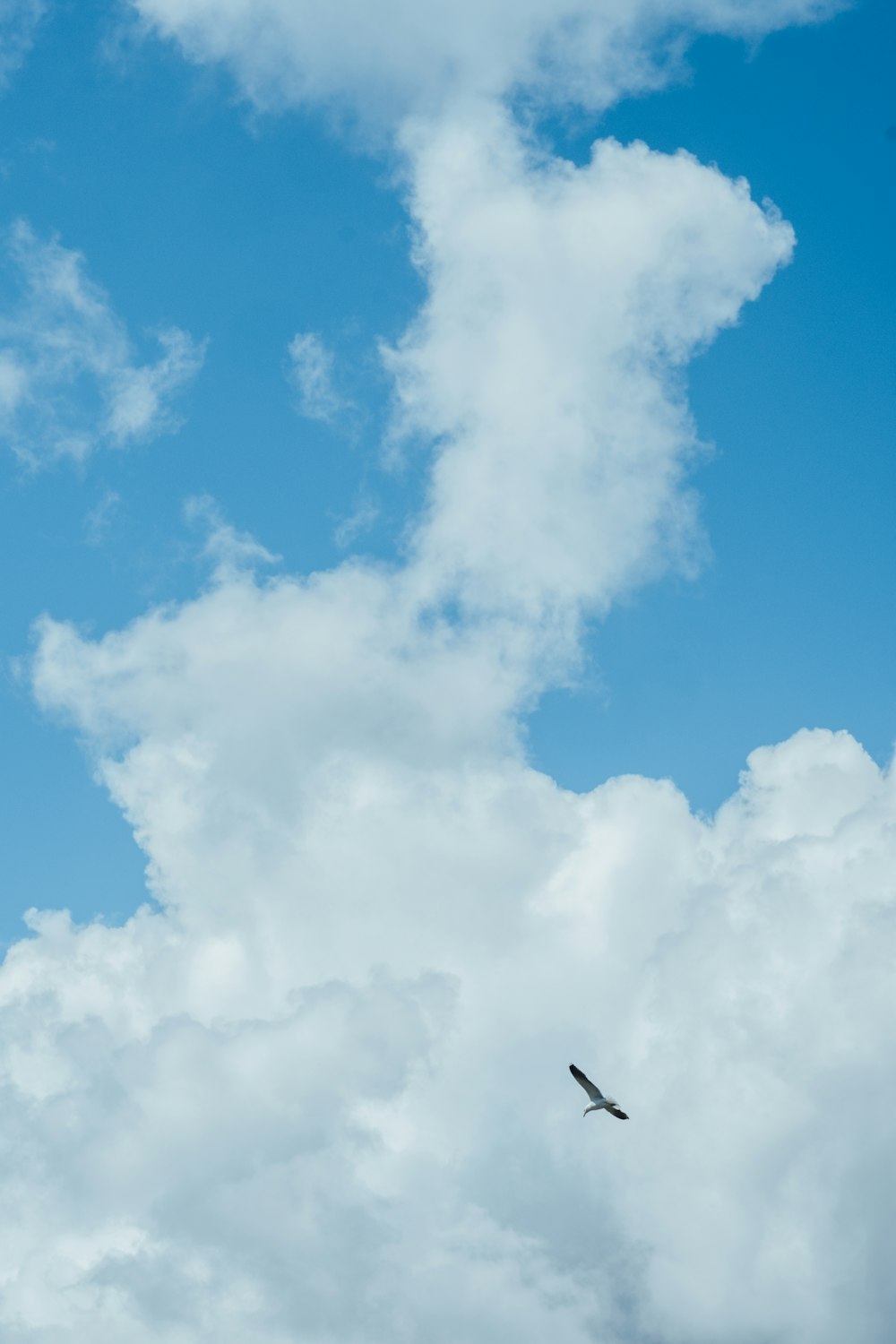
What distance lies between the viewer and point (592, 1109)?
137125mm

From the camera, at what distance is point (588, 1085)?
136375 millimetres

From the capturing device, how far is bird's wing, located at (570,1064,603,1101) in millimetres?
135750

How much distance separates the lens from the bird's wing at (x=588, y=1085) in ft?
445
